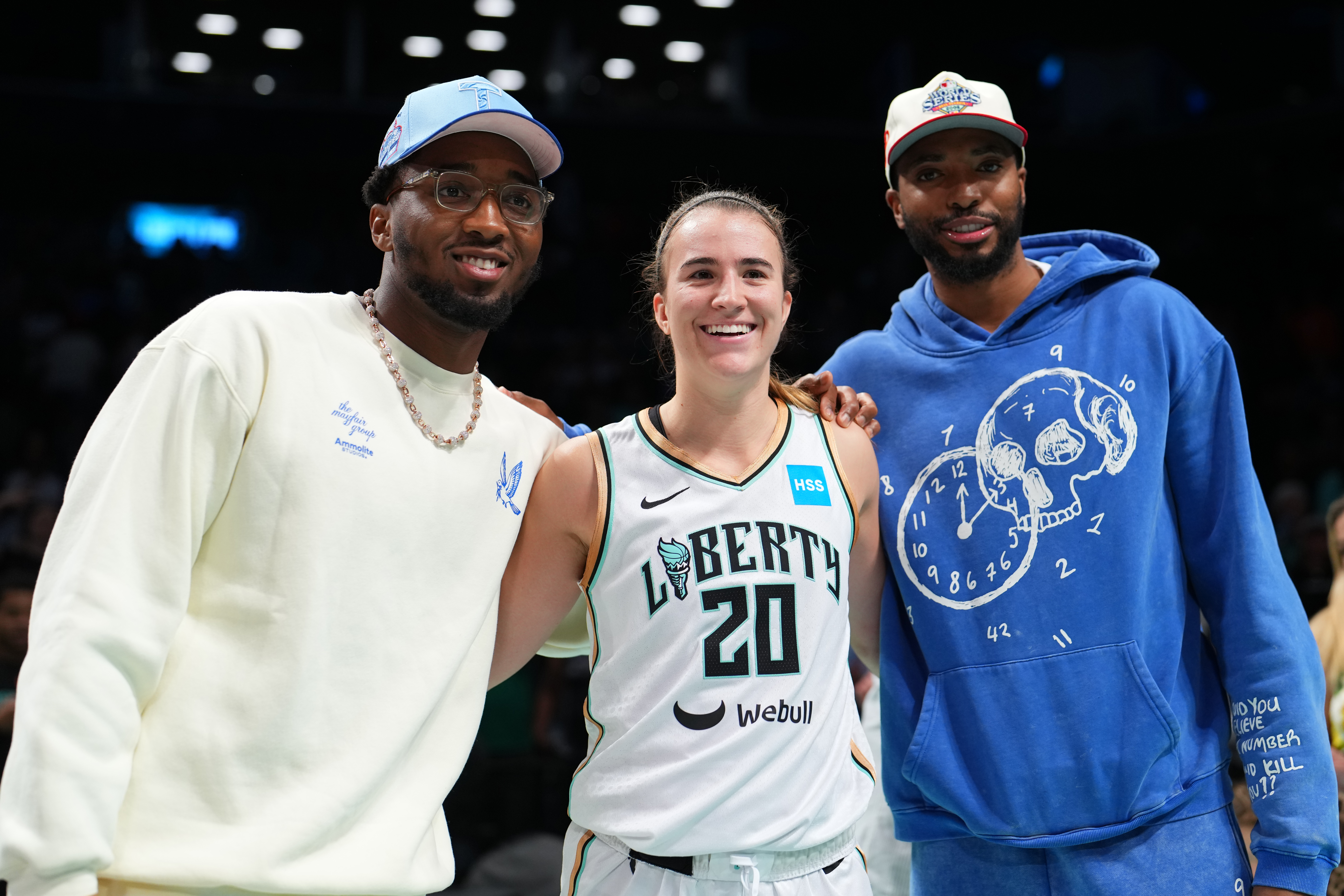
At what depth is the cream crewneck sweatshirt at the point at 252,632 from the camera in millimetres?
1715

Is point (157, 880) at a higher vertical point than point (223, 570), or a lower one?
lower

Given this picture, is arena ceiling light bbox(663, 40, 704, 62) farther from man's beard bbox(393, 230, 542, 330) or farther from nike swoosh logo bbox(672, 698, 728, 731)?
nike swoosh logo bbox(672, 698, 728, 731)

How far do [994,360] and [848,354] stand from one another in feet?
1.23

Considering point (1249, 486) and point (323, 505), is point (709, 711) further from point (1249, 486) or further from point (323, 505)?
point (1249, 486)

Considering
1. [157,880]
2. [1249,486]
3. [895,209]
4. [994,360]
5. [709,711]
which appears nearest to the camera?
[157,880]

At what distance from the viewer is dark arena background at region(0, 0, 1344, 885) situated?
11172mm

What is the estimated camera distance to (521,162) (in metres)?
2.34

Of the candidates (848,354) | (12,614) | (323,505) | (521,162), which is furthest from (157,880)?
(12,614)

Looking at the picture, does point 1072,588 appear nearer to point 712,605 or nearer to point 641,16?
point 712,605

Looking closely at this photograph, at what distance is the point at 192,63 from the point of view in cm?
1208

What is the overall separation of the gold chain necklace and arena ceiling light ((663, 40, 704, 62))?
37.7 ft

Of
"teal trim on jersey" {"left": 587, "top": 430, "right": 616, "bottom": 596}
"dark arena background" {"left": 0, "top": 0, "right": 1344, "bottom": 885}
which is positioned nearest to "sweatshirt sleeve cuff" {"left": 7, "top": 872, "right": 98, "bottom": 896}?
"teal trim on jersey" {"left": 587, "top": 430, "right": 616, "bottom": 596}

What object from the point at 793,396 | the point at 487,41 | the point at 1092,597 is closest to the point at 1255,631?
the point at 1092,597

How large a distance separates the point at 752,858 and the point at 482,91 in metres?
1.52
